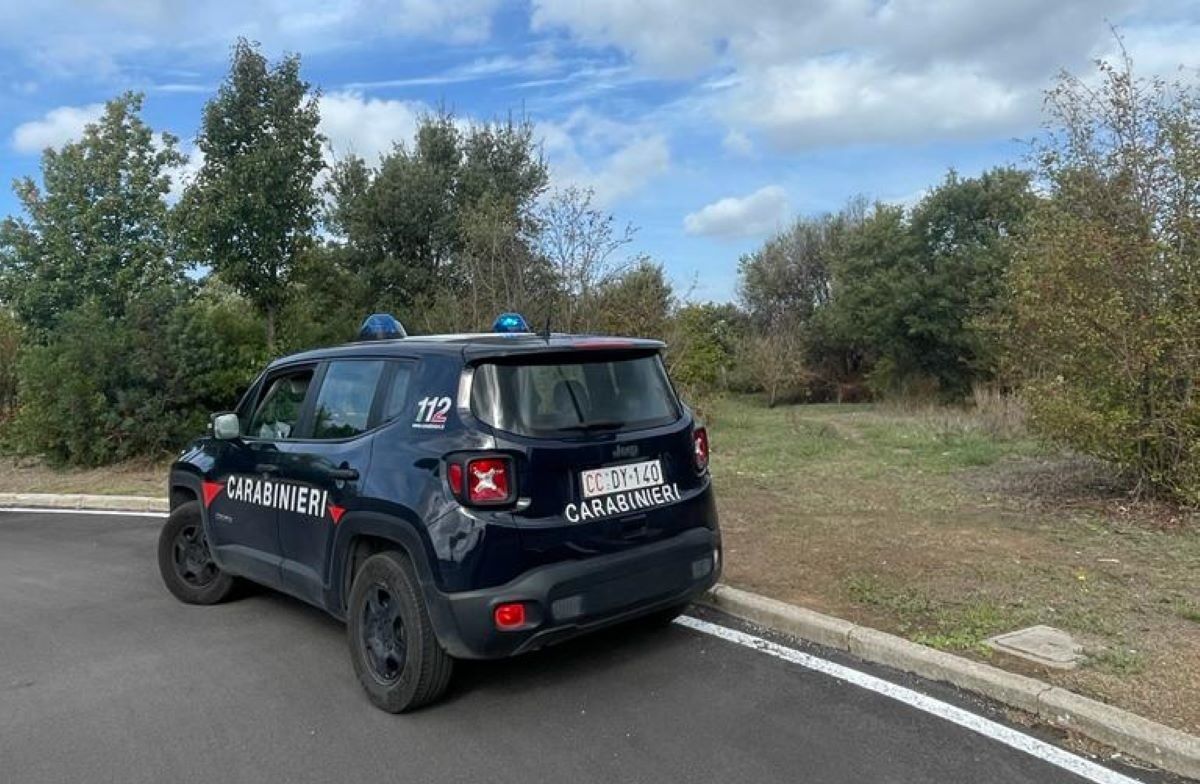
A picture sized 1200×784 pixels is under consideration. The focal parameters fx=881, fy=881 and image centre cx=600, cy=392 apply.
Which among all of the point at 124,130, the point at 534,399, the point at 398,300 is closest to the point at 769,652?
the point at 534,399

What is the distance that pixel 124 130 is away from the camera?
18578mm

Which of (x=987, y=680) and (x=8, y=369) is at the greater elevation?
(x=8, y=369)

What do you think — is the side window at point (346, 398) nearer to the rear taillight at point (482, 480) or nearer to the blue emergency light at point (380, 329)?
the blue emergency light at point (380, 329)

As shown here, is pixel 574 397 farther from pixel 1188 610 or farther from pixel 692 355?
pixel 692 355

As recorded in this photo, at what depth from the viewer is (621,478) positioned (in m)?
4.33

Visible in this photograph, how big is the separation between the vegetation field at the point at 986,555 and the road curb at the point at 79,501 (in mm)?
6579

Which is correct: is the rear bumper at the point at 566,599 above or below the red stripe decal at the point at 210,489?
below

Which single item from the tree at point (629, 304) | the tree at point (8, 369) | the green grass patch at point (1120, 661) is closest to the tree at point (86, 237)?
the tree at point (8, 369)

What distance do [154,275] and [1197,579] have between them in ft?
57.3

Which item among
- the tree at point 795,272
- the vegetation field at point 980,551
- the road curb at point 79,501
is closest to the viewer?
the vegetation field at point 980,551

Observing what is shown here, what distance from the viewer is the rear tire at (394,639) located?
13.4 feet

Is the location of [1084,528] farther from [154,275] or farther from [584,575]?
[154,275]

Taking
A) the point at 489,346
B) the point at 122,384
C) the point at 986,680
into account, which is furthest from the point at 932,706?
the point at 122,384

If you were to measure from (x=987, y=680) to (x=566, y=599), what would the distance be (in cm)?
202
